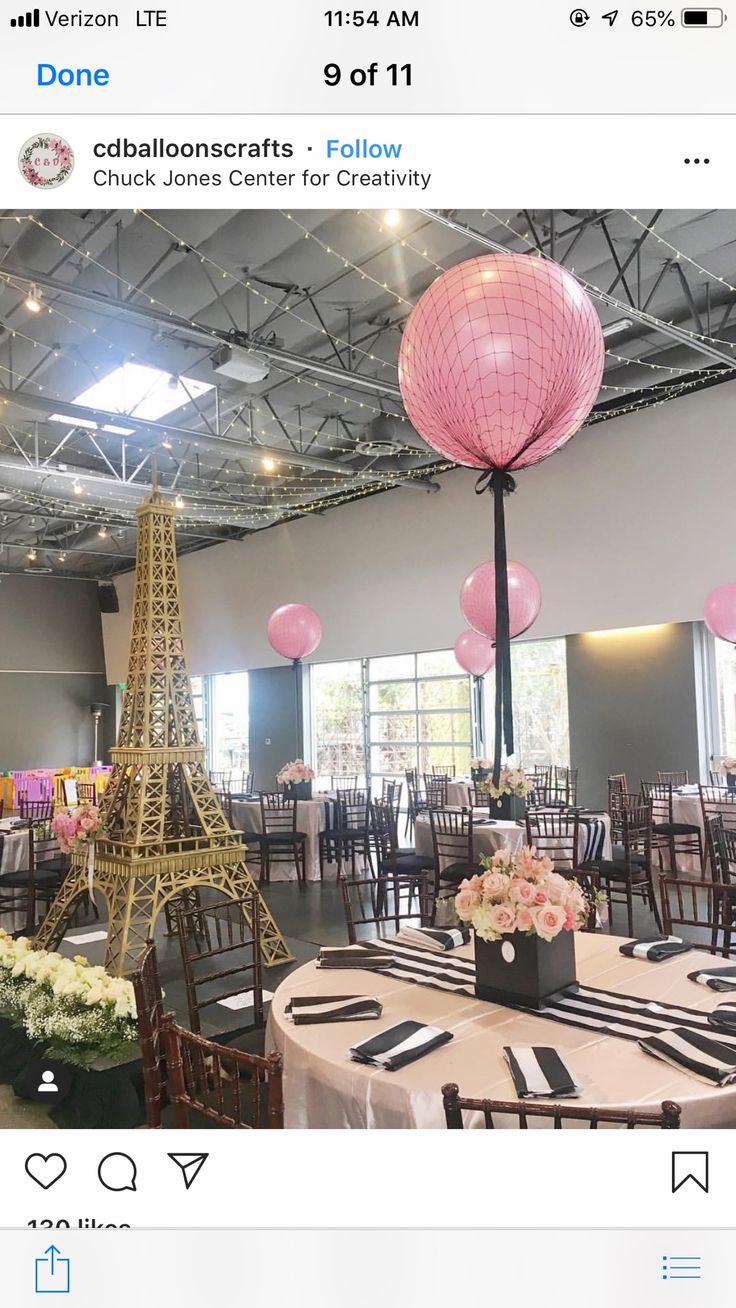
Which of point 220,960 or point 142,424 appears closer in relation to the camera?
point 220,960

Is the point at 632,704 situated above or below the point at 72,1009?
above

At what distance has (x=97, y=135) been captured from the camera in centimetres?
127

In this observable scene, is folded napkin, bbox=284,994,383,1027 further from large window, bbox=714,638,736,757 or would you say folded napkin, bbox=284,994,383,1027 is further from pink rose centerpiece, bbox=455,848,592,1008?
large window, bbox=714,638,736,757

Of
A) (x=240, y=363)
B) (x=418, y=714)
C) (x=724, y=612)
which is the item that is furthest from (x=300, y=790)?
(x=724, y=612)

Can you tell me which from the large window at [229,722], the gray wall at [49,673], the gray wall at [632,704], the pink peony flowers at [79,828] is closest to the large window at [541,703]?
the gray wall at [632,704]

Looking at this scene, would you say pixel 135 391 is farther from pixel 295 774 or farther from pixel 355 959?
pixel 355 959

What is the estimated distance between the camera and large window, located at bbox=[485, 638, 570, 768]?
34.5ft

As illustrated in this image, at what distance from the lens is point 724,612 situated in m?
7.25

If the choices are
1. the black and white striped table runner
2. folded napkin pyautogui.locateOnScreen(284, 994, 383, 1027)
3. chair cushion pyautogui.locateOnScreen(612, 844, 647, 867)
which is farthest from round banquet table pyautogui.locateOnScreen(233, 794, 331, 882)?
folded napkin pyautogui.locateOnScreen(284, 994, 383, 1027)

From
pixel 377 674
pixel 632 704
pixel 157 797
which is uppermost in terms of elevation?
pixel 377 674

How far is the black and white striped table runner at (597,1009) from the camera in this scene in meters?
1.96

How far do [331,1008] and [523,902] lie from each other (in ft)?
1.93
